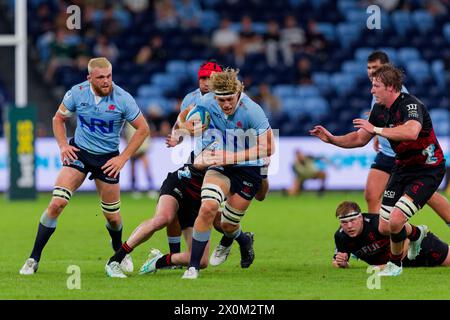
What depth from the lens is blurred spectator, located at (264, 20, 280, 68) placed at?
29.0 metres

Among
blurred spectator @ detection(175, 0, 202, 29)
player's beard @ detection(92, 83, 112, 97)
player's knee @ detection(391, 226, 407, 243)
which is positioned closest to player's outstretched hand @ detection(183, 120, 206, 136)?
player's beard @ detection(92, 83, 112, 97)

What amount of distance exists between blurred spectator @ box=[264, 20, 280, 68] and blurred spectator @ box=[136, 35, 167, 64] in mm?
2546

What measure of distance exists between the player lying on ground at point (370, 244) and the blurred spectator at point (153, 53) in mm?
16887

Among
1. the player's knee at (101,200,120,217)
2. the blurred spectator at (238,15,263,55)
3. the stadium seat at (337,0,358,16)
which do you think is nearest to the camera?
the player's knee at (101,200,120,217)

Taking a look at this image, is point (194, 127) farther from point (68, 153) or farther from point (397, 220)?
point (397, 220)

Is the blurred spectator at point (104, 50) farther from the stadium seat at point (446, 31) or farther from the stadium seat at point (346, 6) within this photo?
the stadium seat at point (446, 31)

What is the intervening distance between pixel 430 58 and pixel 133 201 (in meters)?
10.1

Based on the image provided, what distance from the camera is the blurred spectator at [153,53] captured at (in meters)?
28.5

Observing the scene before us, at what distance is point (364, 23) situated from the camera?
29.8 metres

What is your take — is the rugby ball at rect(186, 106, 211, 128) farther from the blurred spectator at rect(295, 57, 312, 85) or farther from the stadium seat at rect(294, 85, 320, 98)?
the blurred spectator at rect(295, 57, 312, 85)

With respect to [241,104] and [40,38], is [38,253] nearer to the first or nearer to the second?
[241,104]

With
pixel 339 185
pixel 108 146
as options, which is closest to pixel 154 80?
pixel 339 185

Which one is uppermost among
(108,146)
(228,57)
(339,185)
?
(108,146)
